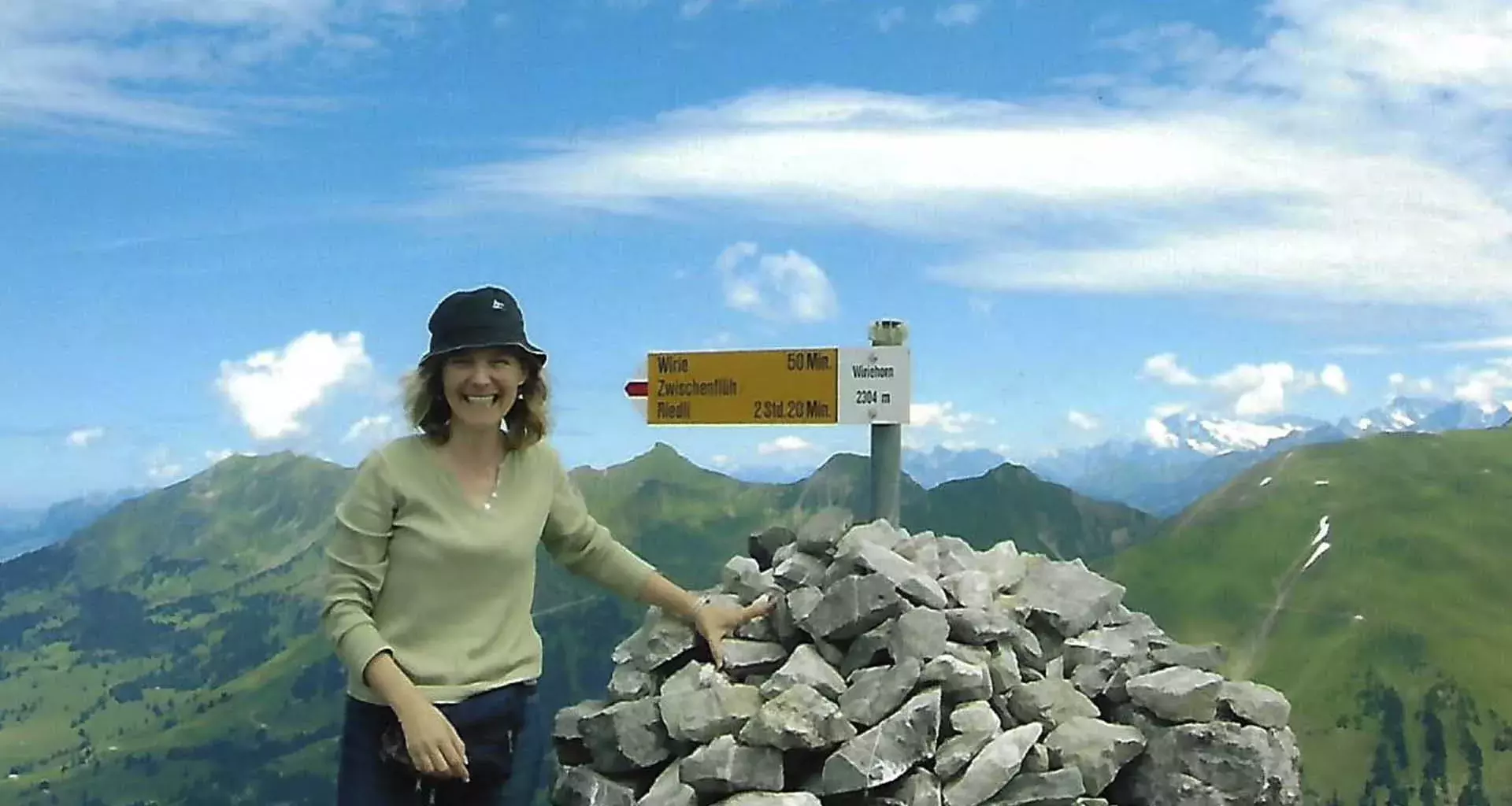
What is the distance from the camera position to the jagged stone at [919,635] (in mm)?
5512

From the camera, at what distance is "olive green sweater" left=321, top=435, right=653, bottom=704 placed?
424 cm

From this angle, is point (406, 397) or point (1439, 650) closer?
point (406, 397)

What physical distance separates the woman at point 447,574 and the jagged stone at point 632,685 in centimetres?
145

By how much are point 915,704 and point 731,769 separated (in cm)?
78

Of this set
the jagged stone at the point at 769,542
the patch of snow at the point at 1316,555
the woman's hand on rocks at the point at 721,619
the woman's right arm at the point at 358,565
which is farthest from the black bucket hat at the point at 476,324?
the patch of snow at the point at 1316,555

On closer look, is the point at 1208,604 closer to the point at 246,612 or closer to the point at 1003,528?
the point at 1003,528

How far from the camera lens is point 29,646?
7512 cm

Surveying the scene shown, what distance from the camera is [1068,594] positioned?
648 centimetres

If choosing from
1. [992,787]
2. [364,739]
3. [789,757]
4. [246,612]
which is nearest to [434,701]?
[364,739]

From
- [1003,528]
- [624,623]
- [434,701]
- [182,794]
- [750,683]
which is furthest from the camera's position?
[182,794]

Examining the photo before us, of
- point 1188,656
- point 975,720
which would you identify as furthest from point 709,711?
point 1188,656

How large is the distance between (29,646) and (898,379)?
81325 millimetres

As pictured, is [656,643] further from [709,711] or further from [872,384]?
[872,384]

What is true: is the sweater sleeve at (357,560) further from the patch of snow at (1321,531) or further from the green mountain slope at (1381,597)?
the patch of snow at (1321,531)
